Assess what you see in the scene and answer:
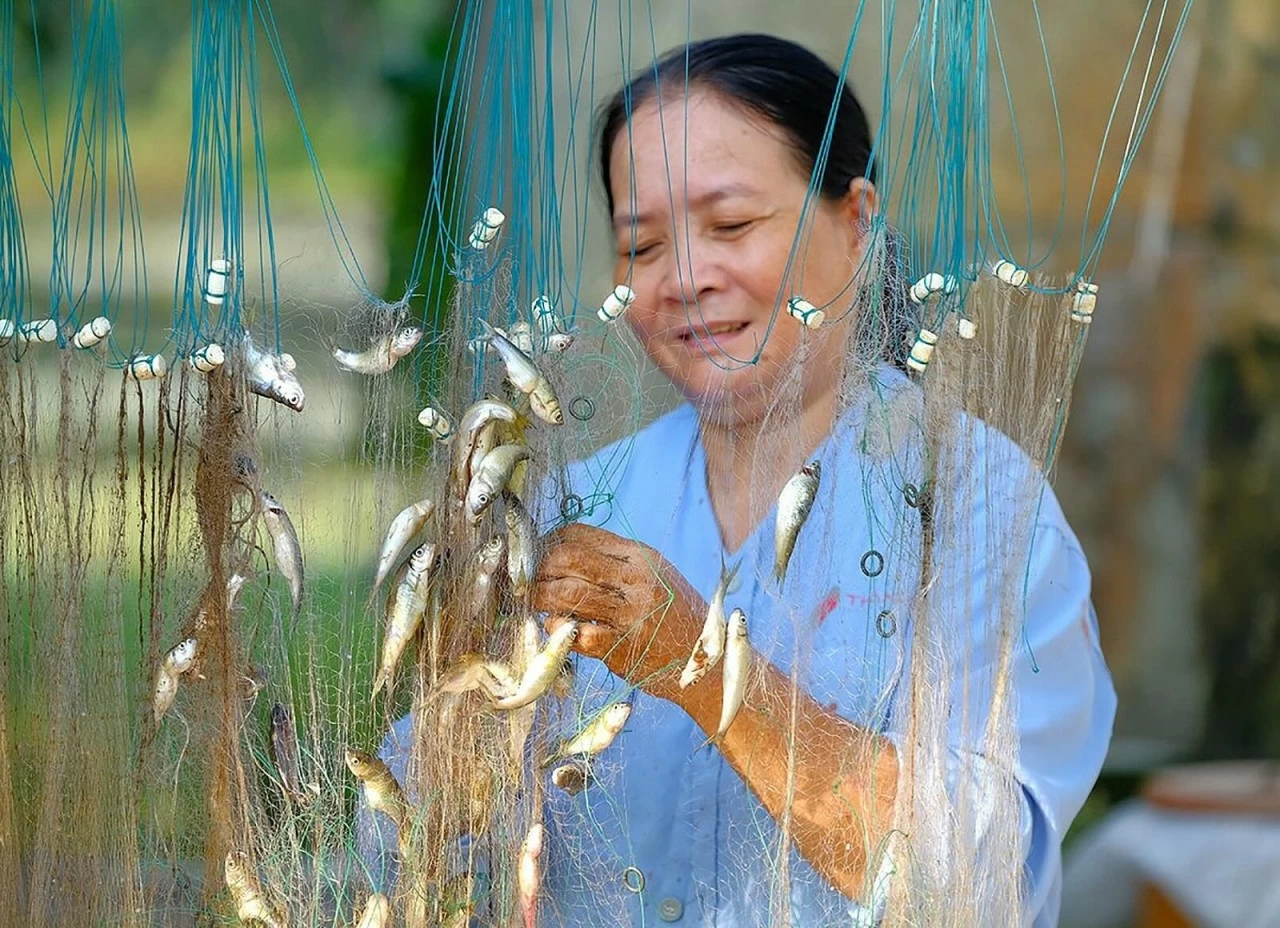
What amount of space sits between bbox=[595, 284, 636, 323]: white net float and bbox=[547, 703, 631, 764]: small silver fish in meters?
0.46

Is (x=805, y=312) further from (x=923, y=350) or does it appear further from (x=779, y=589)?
(x=779, y=589)

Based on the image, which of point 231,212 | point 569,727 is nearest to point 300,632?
point 569,727

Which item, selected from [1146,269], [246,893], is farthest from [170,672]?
[1146,269]

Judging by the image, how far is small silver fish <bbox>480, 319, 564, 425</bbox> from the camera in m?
1.77

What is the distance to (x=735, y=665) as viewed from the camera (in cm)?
168

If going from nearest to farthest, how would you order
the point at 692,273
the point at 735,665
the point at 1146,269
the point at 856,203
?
the point at 735,665 < the point at 692,273 < the point at 856,203 < the point at 1146,269

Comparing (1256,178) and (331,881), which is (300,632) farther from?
(1256,178)

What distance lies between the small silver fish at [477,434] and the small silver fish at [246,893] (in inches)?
20.0

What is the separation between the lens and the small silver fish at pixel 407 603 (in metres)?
1.77

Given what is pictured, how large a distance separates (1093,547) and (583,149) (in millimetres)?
2257

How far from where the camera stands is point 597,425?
75.9 inches

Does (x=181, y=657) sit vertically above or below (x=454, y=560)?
below

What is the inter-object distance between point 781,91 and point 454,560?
77 cm

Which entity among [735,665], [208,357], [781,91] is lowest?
[735,665]
